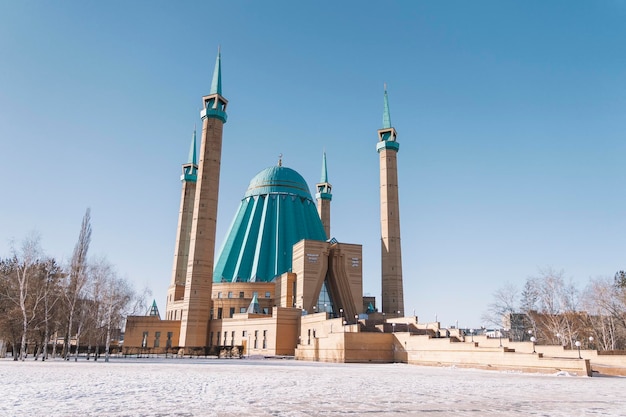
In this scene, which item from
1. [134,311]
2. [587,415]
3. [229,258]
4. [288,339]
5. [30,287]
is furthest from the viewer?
[229,258]

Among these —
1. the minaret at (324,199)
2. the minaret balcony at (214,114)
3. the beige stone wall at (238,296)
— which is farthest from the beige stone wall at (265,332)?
the minaret at (324,199)

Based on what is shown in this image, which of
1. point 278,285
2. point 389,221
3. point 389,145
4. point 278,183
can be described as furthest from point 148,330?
point 389,145

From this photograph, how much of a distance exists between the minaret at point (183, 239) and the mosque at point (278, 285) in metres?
0.15

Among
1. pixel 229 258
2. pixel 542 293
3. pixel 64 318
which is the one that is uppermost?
pixel 229 258

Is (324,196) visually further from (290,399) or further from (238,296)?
(290,399)

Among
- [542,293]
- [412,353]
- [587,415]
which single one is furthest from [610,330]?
[587,415]

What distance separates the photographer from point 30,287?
2717 cm

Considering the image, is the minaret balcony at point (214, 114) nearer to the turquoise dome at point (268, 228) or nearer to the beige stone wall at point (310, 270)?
the turquoise dome at point (268, 228)

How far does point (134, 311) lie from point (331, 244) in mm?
21169

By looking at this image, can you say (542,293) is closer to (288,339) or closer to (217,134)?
(288,339)

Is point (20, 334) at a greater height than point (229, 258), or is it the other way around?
point (229, 258)

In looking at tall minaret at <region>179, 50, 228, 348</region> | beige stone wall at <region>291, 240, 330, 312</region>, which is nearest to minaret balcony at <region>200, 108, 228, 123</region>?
tall minaret at <region>179, 50, 228, 348</region>

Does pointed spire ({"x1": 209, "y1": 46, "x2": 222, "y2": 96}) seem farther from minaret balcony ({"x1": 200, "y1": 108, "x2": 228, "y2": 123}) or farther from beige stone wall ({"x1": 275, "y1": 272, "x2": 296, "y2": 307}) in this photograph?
beige stone wall ({"x1": 275, "y1": 272, "x2": 296, "y2": 307})

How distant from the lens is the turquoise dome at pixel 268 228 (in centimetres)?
5747
